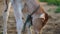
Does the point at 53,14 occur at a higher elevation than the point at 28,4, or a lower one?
lower

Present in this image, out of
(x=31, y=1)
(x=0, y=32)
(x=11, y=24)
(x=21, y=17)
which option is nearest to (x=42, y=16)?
(x=31, y=1)

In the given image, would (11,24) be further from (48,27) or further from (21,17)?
(21,17)

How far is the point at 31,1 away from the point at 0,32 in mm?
1640

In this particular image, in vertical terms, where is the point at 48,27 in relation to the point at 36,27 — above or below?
below

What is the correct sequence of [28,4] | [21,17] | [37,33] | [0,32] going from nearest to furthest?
[37,33], [28,4], [21,17], [0,32]

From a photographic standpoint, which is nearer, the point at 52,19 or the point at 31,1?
the point at 31,1

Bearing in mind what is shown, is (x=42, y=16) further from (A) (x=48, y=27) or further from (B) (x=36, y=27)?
(A) (x=48, y=27)

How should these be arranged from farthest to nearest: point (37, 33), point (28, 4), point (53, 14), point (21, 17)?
point (53, 14) → point (21, 17) → point (28, 4) → point (37, 33)

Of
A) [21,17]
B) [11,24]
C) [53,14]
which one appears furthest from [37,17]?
[53,14]

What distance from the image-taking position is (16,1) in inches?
96.3

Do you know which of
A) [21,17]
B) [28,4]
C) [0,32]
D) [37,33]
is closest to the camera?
[37,33]

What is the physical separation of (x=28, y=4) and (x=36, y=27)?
0.85ft

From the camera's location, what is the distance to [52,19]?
4145 mm

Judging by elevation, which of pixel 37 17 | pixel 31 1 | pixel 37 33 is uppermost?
pixel 31 1
